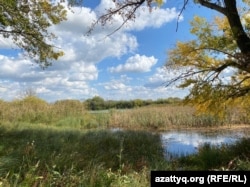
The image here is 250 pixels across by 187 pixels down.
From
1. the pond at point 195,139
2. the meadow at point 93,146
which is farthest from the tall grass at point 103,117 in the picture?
the pond at point 195,139

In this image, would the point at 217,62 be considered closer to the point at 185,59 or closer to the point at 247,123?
the point at 185,59

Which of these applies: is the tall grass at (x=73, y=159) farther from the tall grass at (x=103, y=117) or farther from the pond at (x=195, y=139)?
the tall grass at (x=103, y=117)

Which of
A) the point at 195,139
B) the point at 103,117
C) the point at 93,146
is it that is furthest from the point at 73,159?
the point at 103,117

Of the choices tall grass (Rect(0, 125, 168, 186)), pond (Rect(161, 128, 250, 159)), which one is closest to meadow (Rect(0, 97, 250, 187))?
tall grass (Rect(0, 125, 168, 186))

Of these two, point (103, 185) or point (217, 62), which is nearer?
point (103, 185)

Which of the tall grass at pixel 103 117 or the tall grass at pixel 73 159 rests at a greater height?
the tall grass at pixel 103 117

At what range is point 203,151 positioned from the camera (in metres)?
12.9

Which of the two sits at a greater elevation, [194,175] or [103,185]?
[194,175]

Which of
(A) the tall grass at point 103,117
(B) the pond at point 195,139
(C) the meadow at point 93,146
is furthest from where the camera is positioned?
(A) the tall grass at point 103,117

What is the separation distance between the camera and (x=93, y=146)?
541 inches

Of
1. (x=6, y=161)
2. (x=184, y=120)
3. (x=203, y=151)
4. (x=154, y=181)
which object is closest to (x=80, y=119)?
(x=184, y=120)

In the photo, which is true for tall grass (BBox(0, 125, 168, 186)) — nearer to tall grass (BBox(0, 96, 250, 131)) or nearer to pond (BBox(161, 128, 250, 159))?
pond (BBox(161, 128, 250, 159))

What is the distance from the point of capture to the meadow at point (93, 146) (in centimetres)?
607

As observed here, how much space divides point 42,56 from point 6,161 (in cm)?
1063
